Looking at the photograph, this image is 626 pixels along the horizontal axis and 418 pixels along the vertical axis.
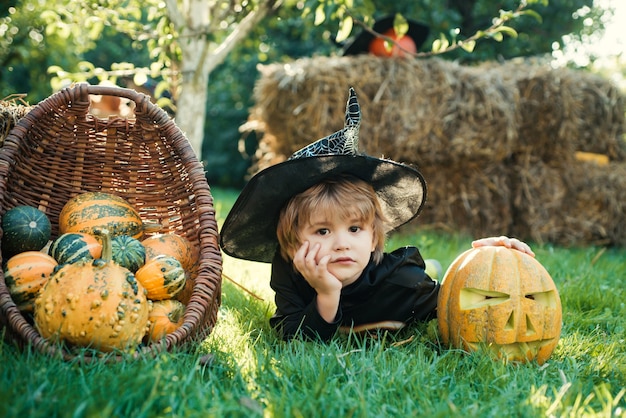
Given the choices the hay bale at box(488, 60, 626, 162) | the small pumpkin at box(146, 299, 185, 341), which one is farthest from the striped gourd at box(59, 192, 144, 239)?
the hay bale at box(488, 60, 626, 162)

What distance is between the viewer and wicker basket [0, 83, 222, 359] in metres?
2.13

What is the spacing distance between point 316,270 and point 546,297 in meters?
0.92

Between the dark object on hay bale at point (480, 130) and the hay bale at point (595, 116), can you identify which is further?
the hay bale at point (595, 116)

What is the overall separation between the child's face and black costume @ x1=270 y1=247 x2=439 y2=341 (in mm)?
136

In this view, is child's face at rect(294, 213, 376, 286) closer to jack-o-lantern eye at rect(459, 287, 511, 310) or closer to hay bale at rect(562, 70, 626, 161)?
jack-o-lantern eye at rect(459, 287, 511, 310)

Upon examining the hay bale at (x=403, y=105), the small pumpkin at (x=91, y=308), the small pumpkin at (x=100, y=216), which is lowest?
the small pumpkin at (x=91, y=308)

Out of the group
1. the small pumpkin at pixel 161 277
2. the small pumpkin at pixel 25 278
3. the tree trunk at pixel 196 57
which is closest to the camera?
the small pumpkin at pixel 25 278

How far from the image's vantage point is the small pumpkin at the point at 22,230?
2133mm

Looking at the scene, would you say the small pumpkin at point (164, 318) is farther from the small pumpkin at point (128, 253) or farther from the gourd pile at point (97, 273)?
the small pumpkin at point (128, 253)

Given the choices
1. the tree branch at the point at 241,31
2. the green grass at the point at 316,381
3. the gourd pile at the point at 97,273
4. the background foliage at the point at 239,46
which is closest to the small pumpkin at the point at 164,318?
the gourd pile at the point at 97,273

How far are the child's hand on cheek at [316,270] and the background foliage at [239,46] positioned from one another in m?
1.64

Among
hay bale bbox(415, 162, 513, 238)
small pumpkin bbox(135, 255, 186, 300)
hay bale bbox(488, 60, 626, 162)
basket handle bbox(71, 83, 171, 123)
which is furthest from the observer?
hay bale bbox(415, 162, 513, 238)

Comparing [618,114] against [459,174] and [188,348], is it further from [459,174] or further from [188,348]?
[188,348]

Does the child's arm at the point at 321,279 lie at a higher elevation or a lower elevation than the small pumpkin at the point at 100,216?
lower
